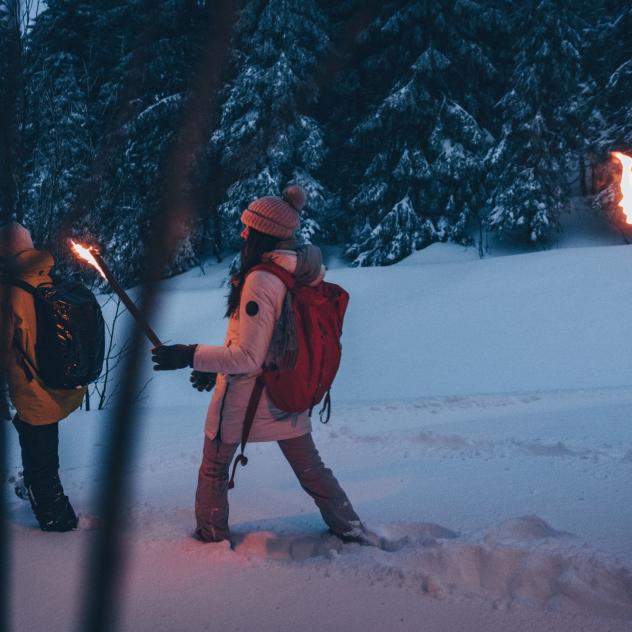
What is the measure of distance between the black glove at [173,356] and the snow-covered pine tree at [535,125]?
19.0 meters

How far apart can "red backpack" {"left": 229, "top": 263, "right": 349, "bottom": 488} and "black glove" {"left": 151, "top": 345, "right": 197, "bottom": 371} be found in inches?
14.0

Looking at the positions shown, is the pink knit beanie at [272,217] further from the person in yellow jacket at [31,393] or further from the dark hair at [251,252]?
the person in yellow jacket at [31,393]

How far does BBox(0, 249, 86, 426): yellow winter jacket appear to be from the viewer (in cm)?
325

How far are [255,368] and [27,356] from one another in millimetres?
1253

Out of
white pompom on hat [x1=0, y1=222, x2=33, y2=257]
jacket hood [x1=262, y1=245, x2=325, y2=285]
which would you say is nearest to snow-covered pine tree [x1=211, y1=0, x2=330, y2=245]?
white pompom on hat [x1=0, y1=222, x2=33, y2=257]

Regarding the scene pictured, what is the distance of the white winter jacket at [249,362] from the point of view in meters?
2.89

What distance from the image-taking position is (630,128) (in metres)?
18.8

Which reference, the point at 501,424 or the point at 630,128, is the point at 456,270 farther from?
the point at 501,424

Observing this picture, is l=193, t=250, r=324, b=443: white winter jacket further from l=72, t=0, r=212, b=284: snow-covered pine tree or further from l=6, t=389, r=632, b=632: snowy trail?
A: l=72, t=0, r=212, b=284: snow-covered pine tree

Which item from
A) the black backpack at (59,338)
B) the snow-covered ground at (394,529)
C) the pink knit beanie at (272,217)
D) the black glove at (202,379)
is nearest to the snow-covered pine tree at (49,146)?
the snow-covered ground at (394,529)

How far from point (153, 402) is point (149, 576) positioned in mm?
7331

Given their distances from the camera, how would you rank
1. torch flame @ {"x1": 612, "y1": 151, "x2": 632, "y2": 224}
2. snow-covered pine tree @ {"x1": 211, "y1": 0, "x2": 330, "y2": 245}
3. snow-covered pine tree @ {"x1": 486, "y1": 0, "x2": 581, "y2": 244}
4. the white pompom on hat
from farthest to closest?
snow-covered pine tree @ {"x1": 486, "y1": 0, "x2": 581, "y2": 244}, snow-covered pine tree @ {"x1": 211, "y1": 0, "x2": 330, "y2": 245}, the white pompom on hat, torch flame @ {"x1": 612, "y1": 151, "x2": 632, "y2": 224}

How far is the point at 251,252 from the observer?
3078mm

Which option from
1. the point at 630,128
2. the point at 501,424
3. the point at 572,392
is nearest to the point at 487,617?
the point at 501,424
